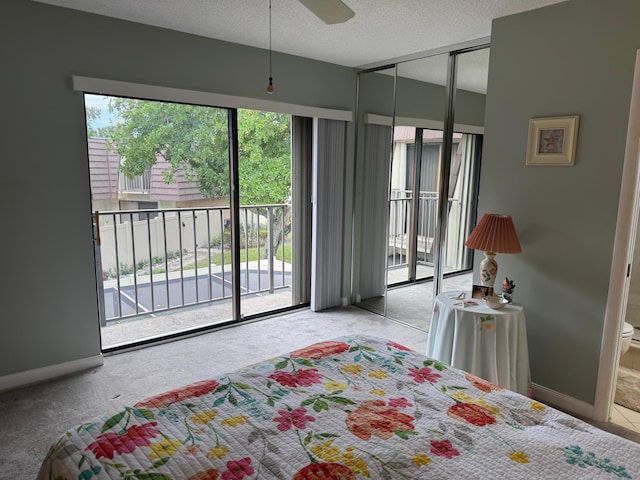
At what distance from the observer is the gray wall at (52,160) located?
2.63 meters

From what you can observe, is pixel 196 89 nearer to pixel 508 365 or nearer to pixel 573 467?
pixel 508 365

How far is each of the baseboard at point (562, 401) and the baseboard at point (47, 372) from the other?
10.0 ft

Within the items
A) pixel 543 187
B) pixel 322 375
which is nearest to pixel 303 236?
pixel 543 187

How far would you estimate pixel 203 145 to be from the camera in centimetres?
416

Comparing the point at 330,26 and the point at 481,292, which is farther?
the point at 330,26

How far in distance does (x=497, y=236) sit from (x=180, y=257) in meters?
3.13

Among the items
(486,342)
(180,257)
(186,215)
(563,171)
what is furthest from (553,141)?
(180,257)

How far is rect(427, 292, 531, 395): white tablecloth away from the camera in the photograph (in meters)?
2.45

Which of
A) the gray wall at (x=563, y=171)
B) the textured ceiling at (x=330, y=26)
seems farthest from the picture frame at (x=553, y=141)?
the textured ceiling at (x=330, y=26)

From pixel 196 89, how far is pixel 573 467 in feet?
10.7

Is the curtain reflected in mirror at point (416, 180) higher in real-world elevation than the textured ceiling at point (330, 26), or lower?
lower

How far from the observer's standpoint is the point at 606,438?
4.39 feet

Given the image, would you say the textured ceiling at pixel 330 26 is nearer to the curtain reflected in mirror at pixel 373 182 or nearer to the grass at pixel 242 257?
the curtain reflected in mirror at pixel 373 182

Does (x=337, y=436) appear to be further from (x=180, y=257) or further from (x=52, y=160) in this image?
(x=180, y=257)
